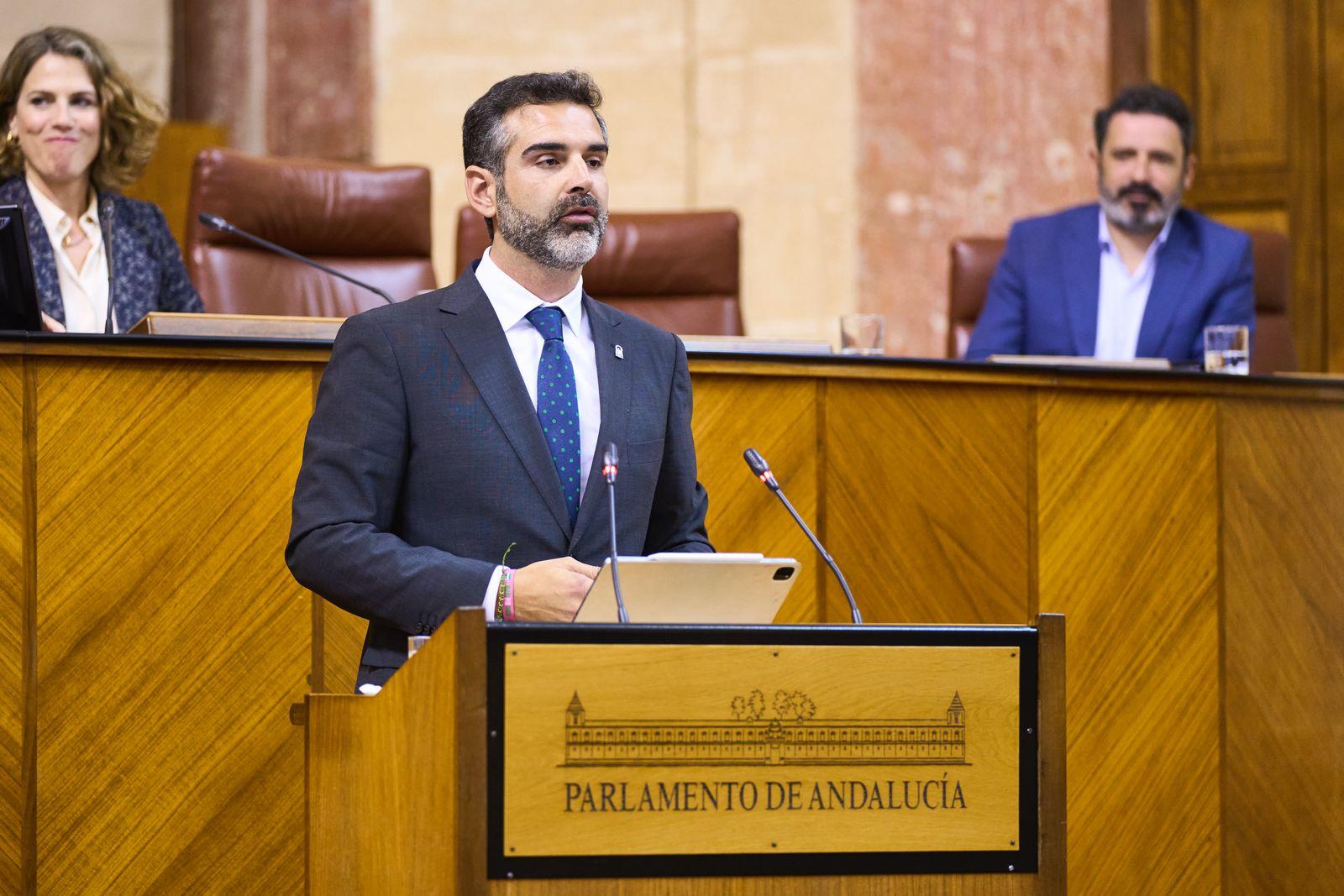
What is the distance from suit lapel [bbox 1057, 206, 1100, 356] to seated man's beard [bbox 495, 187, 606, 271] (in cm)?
221

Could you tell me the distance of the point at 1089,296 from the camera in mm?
4250

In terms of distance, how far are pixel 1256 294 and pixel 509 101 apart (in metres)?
2.88

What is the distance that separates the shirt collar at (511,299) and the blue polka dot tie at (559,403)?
0.01 metres

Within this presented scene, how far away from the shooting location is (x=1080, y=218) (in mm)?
4379

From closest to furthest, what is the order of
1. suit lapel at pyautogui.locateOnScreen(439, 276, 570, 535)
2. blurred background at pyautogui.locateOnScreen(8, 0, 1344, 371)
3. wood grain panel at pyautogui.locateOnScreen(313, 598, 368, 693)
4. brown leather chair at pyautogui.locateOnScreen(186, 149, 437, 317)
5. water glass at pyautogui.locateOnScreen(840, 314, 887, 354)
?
suit lapel at pyautogui.locateOnScreen(439, 276, 570, 535), wood grain panel at pyautogui.locateOnScreen(313, 598, 368, 693), water glass at pyautogui.locateOnScreen(840, 314, 887, 354), brown leather chair at pyautogui.locateOnScreen(186, 149, 437, 317), blurred background at pyautogui.locateOnScreen(8, 0, 1344, 371)

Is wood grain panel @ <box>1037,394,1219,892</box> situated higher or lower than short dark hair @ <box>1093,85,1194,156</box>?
lower

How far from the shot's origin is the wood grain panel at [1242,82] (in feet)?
19.0

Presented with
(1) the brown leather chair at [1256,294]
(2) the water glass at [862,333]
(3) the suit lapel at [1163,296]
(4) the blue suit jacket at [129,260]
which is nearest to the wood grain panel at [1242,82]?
(1) the brown leather chair at [1256,294]

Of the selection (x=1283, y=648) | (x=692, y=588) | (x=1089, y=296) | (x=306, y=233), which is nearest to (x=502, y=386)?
(x=692, y=588)

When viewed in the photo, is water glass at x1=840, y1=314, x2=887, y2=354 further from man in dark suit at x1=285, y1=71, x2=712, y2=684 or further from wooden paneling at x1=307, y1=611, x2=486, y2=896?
wooden paneling at x1=307, y1=611, x2=486, y2=896

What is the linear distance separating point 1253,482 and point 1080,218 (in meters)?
1.42

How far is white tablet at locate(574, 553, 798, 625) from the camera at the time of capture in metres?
1.85

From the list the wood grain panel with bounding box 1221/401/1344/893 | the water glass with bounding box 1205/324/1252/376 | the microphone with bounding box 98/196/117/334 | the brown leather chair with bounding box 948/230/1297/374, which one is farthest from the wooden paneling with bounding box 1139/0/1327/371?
the microphone with bounding box 98/196/117/334

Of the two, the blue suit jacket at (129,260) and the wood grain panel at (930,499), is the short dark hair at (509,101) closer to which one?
the wood grain panel at (930,499)
